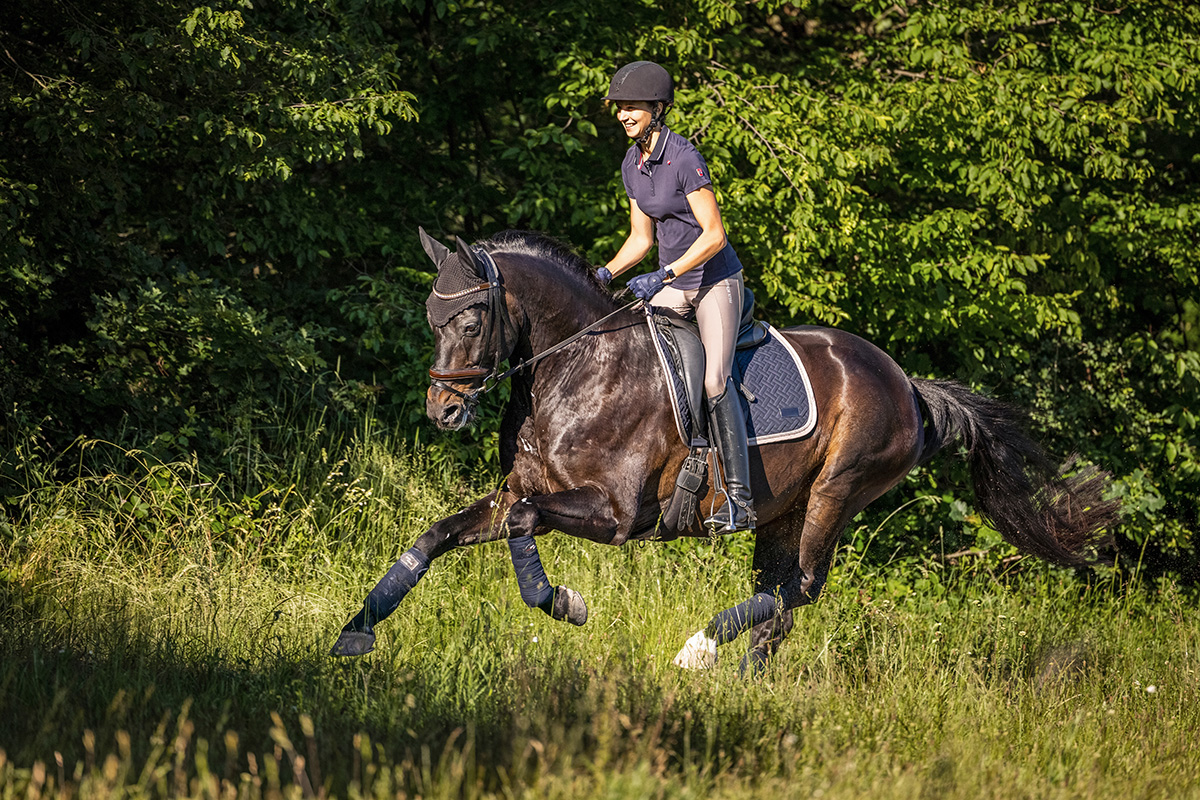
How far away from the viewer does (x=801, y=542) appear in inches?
256

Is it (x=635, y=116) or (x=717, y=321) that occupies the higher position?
(x=635, y=116)

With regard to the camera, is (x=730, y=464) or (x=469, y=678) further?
(x=730, y=464)

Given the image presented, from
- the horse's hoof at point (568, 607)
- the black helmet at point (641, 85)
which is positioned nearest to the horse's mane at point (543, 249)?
the black helmet at point (641, 85)

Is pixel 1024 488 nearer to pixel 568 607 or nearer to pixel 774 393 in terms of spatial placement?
pixel 774 393

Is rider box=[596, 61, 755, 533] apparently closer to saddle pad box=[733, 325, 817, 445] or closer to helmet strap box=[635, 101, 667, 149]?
helmet strap box=[635, 101, 667, 149]

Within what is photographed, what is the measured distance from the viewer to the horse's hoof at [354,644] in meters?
5.01

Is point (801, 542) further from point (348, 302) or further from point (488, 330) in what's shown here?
point (348, 302)

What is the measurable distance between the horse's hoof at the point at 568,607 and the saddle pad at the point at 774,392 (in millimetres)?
1356

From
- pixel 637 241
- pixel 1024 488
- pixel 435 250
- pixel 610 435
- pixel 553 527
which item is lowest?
pixel 1024 488

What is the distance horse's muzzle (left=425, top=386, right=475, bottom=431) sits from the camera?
5172mm

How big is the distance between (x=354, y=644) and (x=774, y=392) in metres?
2.62

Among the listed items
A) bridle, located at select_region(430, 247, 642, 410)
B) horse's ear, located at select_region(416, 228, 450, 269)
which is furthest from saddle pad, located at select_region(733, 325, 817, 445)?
horse's ear, located at select_region(416, 228, 450, 269)

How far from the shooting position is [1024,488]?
7.20 m

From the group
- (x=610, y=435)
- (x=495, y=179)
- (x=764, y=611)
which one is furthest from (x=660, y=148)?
(x=495, y=179)
